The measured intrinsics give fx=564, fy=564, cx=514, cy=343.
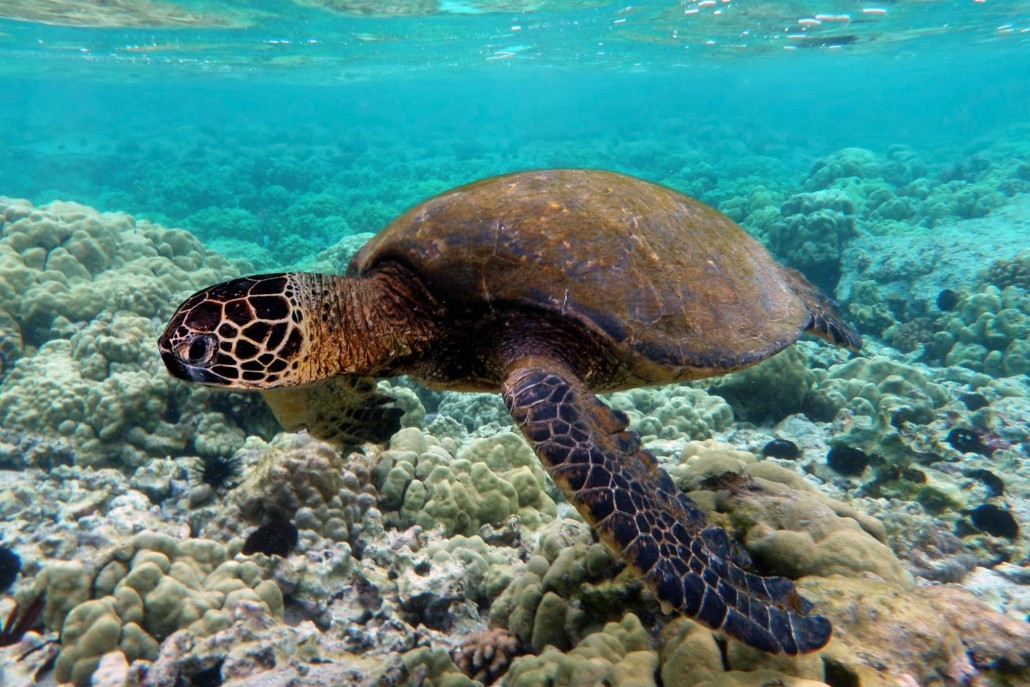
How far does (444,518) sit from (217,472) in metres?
2.56

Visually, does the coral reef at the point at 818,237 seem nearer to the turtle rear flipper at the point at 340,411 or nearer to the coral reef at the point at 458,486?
the coral reef at the point at 458,486

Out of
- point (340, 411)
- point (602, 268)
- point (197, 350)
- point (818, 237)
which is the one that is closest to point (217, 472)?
point (340, 411)

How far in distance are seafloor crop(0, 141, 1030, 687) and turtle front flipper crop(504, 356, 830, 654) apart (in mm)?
192

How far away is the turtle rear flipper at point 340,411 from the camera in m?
3.94

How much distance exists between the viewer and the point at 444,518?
478cm

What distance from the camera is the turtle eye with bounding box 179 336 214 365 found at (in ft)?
8.63

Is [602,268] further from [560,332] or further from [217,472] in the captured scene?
[217,472]

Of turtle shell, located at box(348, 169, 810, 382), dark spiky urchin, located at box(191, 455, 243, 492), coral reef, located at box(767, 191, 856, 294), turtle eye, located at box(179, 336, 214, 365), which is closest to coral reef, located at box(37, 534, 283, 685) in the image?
dark spiky urchin, located at box(191, 455, 243, 492)

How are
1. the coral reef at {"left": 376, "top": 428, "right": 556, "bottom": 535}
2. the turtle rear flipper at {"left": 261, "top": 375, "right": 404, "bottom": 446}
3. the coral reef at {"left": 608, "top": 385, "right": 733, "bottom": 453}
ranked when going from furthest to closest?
the coral reef at {"left": 608, "top": 385, "right": 733, "bottom": 453}
the coral reef at {"left": 376, "top": 428, "right": 556, "bottom": 535}
the turtle rear flipper at {"left": 261, "top": 375, "right": 404, "bottom": 446}

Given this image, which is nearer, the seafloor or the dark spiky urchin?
the seafloor

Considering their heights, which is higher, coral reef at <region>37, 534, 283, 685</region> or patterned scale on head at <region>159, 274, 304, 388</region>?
patterned scale on head at <region>159, 274, 304, 388</region>

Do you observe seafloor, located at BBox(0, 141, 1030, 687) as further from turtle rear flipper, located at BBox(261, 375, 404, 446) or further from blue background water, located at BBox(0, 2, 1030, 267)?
blue background water, located at BBox(0, 2, 1030, 267)

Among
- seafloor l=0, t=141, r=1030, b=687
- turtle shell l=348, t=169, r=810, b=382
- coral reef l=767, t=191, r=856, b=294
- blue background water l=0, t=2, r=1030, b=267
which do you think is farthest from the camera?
blue background water l=0, t=2, r=1030, b=267

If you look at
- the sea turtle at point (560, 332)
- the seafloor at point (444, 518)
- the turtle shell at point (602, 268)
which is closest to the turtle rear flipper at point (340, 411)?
the sea turtle at point (560, 332)
